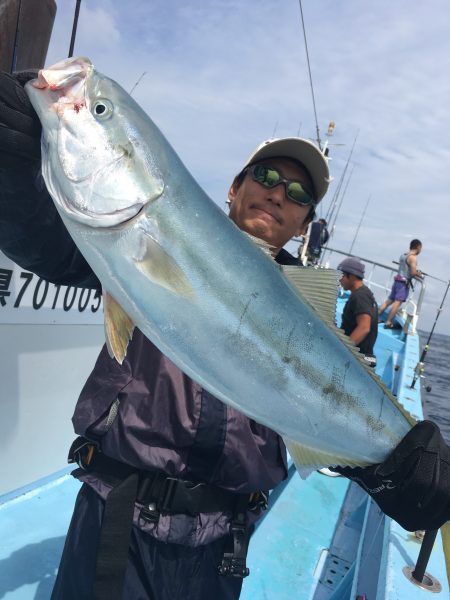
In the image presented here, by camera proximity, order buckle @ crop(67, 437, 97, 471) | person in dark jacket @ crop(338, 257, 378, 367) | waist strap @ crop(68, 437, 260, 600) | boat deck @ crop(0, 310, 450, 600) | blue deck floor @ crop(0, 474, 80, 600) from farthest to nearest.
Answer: person in dark jacket @ crop(338, 257, 378, 367) < blue deck floor @ crop(0, 474, 80, 600) < boat deck @ crop(0, 310, 450, 600) < buckle @ crop(67, 437, 97, 471) < waist strap @ crop(68, 437, 260, 600)

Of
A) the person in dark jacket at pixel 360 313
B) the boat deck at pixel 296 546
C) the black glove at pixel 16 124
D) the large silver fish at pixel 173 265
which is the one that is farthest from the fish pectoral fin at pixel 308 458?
the person in dark jacket at pixel 360 313

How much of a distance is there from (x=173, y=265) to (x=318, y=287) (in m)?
0.65

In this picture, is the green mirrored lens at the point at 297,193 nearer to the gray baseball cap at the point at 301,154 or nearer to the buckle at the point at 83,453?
the gray baseball cap at the point at 301,154

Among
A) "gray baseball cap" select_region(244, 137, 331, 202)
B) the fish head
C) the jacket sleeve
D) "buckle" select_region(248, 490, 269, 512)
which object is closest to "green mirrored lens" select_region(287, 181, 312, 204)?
"gray baseball cap" select_region(244, 137, 331, 202)

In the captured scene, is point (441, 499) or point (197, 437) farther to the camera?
point (441, 499)

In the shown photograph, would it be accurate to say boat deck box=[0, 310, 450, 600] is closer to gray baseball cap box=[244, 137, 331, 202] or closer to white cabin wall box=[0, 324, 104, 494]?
white cabin wall box=[0, 324, 104, 494]

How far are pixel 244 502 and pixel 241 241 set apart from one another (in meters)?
1.21

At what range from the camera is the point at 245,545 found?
6.79ft

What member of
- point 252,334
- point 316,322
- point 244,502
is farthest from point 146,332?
point 244,502

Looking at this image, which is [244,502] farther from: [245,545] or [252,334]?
[252,334]

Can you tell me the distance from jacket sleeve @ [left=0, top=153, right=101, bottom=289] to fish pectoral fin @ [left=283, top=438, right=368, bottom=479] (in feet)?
3.74

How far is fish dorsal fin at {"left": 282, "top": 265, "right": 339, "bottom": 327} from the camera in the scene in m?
1.90

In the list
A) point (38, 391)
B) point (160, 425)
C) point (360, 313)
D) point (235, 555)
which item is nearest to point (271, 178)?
point (160, 425)

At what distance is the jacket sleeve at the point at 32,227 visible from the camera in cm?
160
